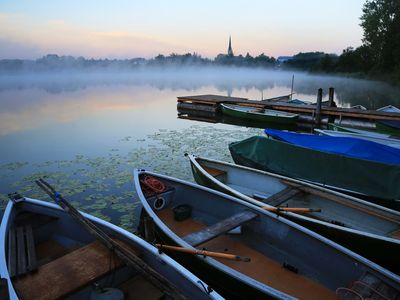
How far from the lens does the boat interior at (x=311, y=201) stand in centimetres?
570

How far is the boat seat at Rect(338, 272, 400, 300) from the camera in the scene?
356 centimetres

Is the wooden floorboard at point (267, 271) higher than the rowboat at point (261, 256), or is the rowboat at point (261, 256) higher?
the rowboat at point (261, 256)

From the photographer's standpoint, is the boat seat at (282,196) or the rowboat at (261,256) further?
the boat seat at (282,196)

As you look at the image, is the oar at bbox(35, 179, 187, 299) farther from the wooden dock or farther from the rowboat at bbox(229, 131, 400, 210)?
the wooden dock

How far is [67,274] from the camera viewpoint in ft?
12.6

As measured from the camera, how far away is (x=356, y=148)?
818cm

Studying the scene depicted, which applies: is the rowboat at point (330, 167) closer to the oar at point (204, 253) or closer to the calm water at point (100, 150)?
the calm water at point (100, 150)

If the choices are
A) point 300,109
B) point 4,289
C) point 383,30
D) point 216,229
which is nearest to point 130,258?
point 4,289

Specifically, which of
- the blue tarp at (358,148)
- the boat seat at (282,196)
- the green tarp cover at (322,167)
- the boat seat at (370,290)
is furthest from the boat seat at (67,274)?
the blue tarp at (358,148)

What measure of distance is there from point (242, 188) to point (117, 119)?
54.2 ft

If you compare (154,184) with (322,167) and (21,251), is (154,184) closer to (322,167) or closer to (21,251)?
(21,251)

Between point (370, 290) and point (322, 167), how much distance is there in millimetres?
4277

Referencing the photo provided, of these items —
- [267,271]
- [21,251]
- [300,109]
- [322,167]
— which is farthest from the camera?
[300,109]

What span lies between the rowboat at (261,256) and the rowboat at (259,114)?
14.6 m
